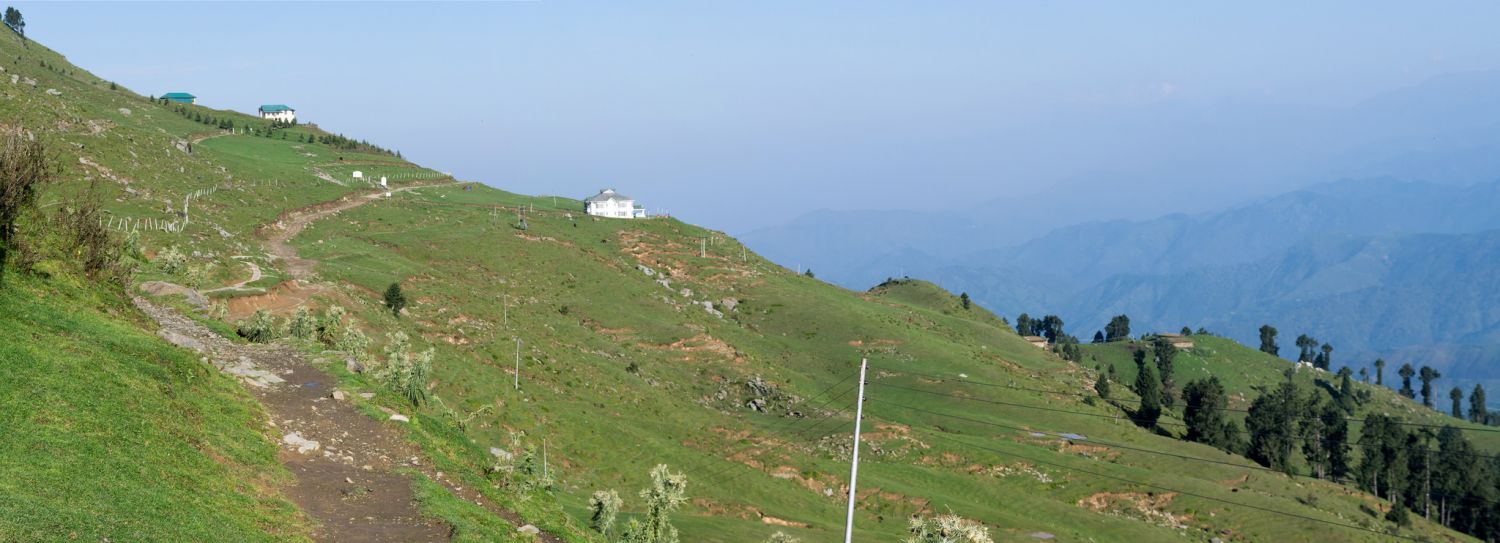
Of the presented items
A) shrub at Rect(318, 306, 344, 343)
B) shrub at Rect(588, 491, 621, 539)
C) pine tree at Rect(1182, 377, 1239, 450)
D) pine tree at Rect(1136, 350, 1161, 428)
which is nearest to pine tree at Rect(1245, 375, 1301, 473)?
pine tree at Rect(1182, 377, 1239, 450)

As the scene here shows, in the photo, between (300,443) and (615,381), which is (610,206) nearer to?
(615,381)

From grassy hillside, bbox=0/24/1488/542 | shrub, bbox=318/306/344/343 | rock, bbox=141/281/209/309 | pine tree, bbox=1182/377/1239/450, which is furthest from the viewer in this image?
pine tree, bbox=1182/377/1239/450

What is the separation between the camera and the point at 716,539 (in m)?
59.5

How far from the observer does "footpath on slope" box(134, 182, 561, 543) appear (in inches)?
1009

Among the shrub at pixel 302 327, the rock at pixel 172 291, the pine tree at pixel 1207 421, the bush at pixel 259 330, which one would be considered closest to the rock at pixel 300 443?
the bush at pixel 259 330

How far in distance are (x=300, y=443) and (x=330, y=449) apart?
33.3 inches

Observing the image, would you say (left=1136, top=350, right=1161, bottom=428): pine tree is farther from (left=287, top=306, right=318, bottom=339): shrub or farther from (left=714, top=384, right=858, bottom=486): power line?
(left=287, top=306, right=318, bottom=339): shrub

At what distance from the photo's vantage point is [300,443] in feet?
98.2

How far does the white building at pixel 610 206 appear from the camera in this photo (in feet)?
595

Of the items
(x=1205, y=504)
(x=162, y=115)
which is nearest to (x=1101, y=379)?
(x=1205, y=504)

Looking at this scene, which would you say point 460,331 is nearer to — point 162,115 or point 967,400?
point 967,400

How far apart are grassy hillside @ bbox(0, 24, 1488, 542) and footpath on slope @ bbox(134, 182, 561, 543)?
1.01 meters

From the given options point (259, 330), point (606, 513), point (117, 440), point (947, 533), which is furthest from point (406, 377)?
point (947, 533)

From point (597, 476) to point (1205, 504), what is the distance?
6121 centimetres
